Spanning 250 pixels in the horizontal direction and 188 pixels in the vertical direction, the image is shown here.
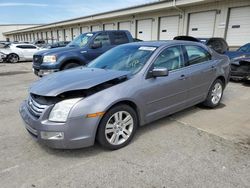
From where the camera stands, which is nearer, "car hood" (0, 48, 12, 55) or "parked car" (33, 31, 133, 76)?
"parked car" (33, 31, 133, 76)

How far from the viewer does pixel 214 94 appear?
208 inches

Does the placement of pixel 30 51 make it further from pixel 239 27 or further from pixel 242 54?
pixel 242 54

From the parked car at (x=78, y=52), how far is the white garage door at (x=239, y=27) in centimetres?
757

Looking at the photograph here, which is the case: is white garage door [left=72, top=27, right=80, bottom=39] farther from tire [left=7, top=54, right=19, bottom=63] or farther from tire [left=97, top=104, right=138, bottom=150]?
tire [left=97, top=104, right=138, bottom=150]

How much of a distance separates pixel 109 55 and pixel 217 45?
813 centimetres

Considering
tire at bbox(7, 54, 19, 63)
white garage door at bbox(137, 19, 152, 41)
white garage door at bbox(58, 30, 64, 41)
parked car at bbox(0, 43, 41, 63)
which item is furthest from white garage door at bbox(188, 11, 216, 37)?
white garage door at bbox(58, 30, 64, 41)

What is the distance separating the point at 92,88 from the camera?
10.4 ft

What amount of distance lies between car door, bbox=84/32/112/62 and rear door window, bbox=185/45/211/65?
4414 millimetres

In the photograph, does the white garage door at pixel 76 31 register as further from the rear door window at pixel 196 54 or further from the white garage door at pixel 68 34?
the rear door window at pixel 196 54

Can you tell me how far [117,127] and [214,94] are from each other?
292 cm

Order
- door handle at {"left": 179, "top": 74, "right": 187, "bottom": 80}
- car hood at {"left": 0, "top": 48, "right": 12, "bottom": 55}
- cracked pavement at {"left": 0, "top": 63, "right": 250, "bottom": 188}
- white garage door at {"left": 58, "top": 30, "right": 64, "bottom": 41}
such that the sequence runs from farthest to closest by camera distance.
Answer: white garage door at {"left": 58, "top": 30, "right": 64, "bottom": 41} → car hood at {"left": 0, "top": 48, "right": 12, "bottom": 55} → door handle at {"left": 179, "top": 74, "right": 187, "bottom": 80} → cracked pavement at {"left": 0, "top": 63, "right": 250, "bottom": 188}

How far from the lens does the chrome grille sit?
10.2ft

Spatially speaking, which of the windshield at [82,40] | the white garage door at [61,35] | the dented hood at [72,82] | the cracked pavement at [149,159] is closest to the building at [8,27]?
the white garage door at [61,35]

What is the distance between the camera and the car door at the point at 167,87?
3.75m
